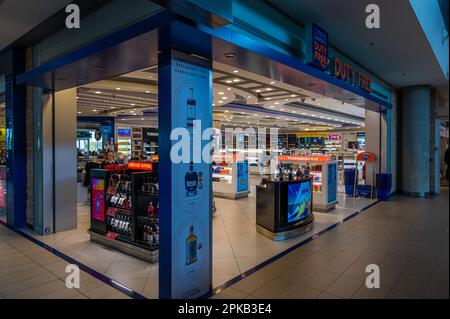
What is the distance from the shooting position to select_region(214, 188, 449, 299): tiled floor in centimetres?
328

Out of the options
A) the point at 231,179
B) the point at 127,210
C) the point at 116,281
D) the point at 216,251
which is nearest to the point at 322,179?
the point at 231,179

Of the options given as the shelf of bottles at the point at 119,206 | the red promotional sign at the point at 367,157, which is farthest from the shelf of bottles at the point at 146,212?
the red promotional sign at the point at 367,157

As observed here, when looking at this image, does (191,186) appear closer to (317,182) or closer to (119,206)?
(119,206)

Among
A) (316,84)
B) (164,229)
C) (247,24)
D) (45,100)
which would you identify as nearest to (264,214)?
(316,84)

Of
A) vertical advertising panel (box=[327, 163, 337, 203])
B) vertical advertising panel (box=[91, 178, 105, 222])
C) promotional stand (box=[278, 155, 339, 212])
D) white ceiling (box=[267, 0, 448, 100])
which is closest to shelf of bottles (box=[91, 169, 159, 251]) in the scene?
vertical advertising panel (box=[91, 178, 105, 222])

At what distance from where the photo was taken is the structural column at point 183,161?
2932 mm

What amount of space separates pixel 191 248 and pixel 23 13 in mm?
3860

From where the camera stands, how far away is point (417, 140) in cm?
984

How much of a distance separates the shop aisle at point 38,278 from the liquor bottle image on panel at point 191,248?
0.81 m

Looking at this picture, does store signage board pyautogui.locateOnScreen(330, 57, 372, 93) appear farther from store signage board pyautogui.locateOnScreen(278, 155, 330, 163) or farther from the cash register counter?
the cash register counter
